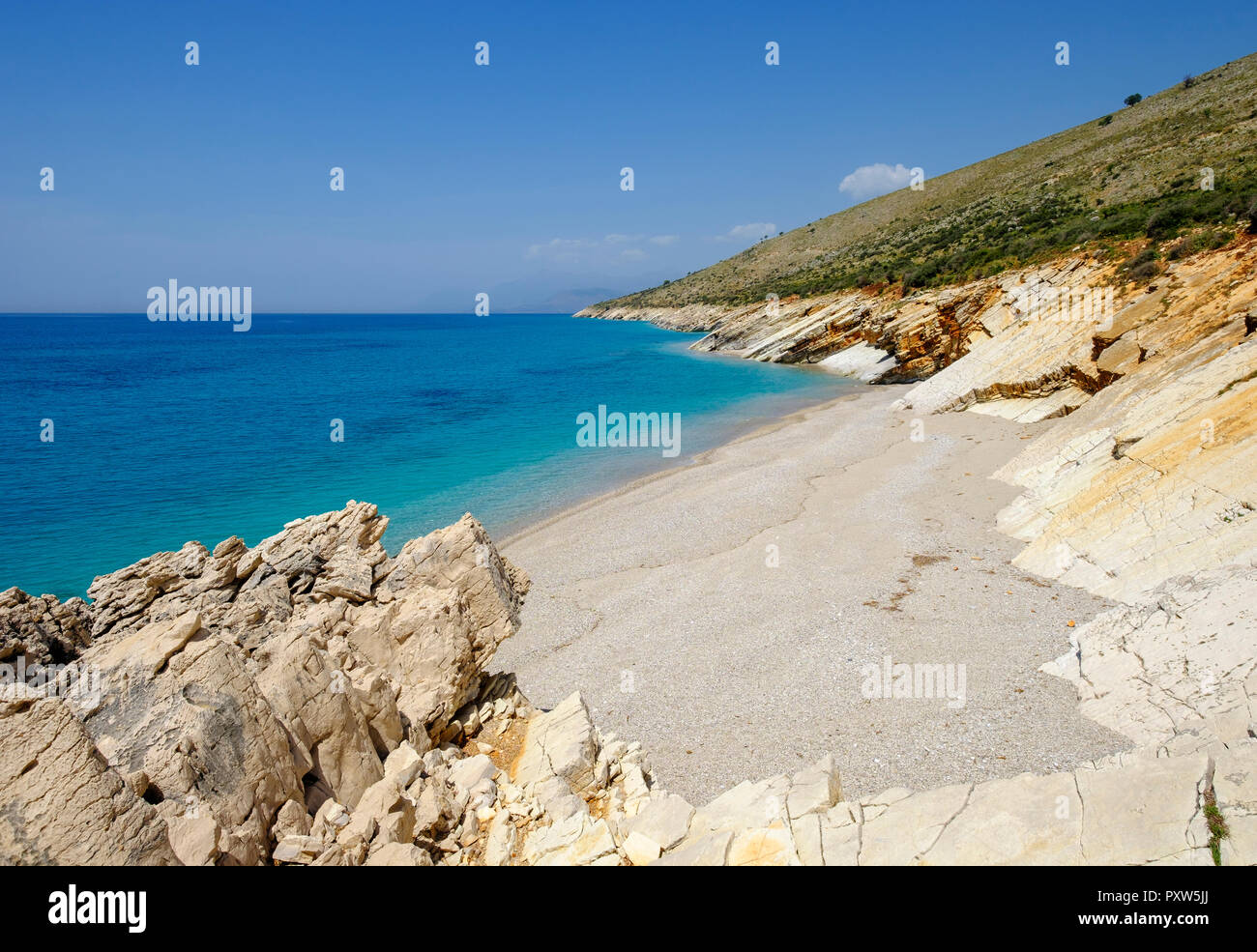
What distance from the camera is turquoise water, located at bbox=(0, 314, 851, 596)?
23.4 metres

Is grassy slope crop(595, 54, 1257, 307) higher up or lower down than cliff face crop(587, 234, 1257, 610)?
higher up

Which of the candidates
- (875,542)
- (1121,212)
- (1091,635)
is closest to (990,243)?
(1121,212)

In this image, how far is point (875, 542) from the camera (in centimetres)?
1764

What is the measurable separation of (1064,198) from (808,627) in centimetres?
6302

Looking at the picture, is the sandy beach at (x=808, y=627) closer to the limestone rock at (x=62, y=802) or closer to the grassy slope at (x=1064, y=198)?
the limestone rock at (x=62, y=802)

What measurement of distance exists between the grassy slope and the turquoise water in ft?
55.1

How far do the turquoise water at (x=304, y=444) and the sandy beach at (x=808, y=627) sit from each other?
6980mm

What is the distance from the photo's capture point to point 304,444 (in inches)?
1446

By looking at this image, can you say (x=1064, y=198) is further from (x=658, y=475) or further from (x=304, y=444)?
(x=304, y=444)

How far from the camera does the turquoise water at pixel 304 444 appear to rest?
23422 mm
